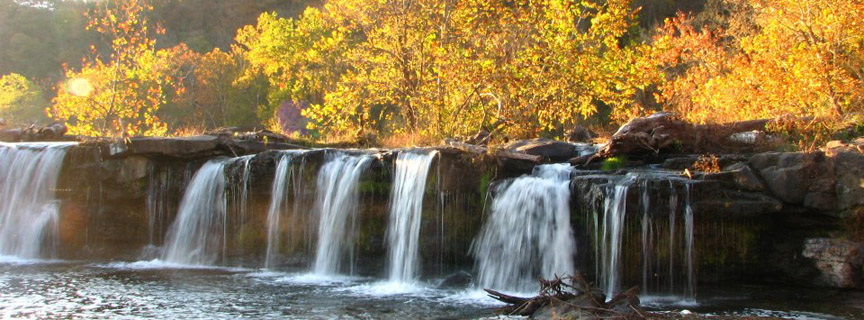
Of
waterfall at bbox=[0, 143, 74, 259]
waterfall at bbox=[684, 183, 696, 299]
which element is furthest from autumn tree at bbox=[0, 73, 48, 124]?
waterfall at bbox=[684, 183, 696, 299]

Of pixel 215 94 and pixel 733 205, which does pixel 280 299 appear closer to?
pixel 733 205

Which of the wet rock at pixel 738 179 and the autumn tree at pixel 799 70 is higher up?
the autumn tree at pixel 799 70

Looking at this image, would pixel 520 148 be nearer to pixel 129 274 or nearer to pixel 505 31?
pixel 505 31

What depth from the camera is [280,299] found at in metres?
12.3

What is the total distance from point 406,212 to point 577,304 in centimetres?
553

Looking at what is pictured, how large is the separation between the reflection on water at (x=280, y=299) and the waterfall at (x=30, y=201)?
11.8ft

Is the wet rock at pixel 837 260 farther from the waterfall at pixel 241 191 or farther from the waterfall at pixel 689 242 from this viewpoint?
the waterfall at pixel 241 191

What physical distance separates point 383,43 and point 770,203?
40.4 feet

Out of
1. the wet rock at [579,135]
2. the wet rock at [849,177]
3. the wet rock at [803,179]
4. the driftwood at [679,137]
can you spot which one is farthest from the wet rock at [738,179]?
the wet rock at [579,135]

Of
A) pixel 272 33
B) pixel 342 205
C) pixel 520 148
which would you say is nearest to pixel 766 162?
pixel 520 148

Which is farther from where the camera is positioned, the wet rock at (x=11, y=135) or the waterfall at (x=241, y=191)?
the wet rock at (x=11, y=135)

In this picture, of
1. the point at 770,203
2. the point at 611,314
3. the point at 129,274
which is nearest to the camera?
the point at 611,314

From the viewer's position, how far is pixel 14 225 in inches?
747

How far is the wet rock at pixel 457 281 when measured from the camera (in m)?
13.5
